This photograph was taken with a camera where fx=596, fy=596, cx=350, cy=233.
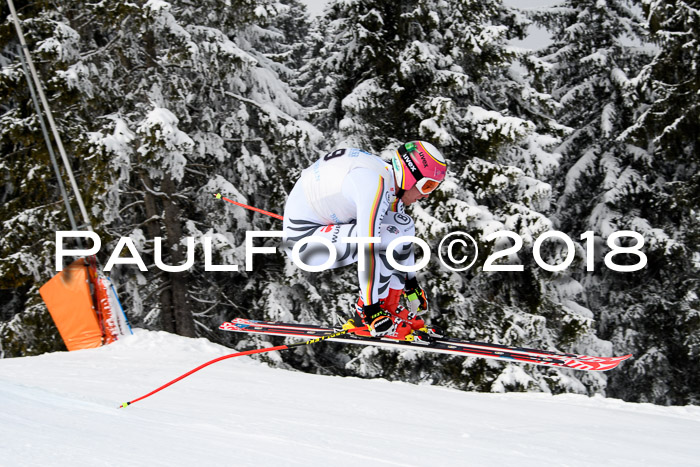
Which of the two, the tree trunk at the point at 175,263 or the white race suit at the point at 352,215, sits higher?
the white race suit at the point at 352,215

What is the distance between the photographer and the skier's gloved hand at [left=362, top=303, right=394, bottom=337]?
14.0ft

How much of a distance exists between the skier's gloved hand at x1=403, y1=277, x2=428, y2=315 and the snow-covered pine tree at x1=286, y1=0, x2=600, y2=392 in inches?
176

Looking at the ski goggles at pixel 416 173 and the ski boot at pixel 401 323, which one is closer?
the ski goggles at pixel 416 173

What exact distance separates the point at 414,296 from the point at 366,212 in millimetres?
1341

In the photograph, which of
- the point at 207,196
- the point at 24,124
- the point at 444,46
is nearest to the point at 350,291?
the point at 207,196

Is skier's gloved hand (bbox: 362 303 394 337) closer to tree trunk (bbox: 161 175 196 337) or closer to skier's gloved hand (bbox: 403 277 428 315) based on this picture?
skier's gloved hand (bbox: 403 277 428 315)

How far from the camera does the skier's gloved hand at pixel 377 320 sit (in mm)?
4270

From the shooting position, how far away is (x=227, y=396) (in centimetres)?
425

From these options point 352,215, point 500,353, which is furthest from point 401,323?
point 352,215

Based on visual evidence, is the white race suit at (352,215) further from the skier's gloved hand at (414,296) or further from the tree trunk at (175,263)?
the tree trunk at (175,263)

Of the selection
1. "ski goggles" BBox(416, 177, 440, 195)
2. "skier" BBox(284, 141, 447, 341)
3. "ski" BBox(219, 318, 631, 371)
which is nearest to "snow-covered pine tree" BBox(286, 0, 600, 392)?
"ski" BBox(219, 318, 631, 371)

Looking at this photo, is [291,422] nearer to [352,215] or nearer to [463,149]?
[352,215]

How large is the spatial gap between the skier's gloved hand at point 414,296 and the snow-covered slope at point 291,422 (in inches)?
27.8

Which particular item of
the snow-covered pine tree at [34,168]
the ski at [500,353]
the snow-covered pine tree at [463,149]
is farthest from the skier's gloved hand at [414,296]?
the snow-covered pine tree at [34,168]
